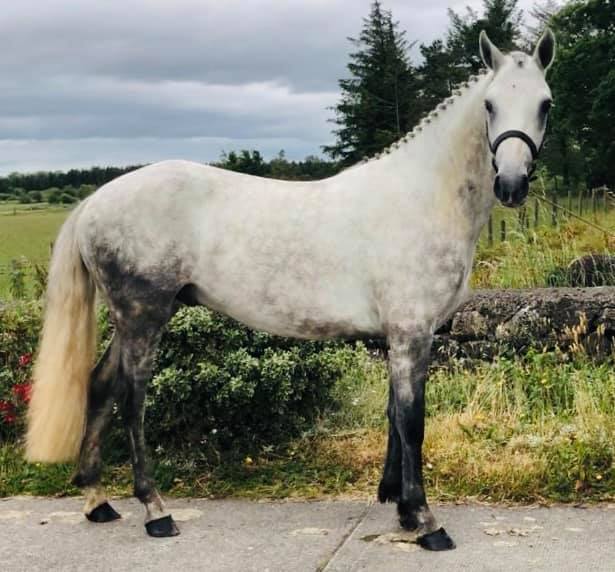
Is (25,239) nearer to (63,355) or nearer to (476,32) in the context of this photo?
(63,355)

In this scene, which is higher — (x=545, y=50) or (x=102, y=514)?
(x=545, y=50)

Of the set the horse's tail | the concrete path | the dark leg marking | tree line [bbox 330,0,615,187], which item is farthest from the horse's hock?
tree line [bbox 330,0,615,187]

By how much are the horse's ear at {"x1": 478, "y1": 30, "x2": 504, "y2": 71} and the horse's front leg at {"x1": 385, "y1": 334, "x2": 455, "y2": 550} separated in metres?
1.28

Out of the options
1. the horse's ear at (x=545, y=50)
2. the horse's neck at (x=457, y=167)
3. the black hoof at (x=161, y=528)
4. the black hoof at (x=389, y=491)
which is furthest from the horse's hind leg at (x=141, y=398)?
the horse's ear at (x=545, y=50)

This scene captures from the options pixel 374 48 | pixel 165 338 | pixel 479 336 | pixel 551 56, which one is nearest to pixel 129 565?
pixel 165 338

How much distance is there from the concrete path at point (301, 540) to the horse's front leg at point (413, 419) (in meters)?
0.11

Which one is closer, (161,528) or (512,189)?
(512,189)

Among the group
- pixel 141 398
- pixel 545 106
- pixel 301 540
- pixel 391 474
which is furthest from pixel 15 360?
pixel 545 106

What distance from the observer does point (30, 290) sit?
8055 mm

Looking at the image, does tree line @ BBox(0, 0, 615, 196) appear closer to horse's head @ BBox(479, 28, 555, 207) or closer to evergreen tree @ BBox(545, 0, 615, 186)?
evergreen tree @ BBox(545, 0, 615, 186)

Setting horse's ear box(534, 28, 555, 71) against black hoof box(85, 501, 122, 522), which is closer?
horse's ear box(534, 28, 555, 71)

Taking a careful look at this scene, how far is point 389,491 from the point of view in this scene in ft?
13.4

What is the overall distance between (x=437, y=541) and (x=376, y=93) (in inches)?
949

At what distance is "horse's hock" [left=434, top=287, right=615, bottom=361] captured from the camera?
19.9 ft
